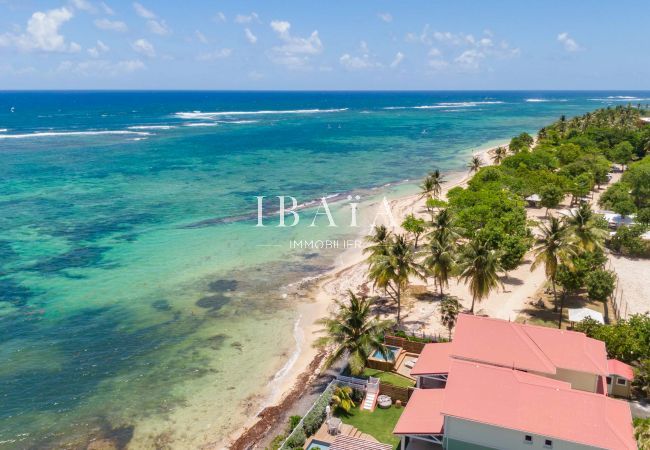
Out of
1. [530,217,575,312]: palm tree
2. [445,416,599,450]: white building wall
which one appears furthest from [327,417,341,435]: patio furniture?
[530,217,575,312]: palm tree

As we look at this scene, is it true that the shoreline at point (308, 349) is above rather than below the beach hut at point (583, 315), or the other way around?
below

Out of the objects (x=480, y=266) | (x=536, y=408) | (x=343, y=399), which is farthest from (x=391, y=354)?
(x=536, y=408)

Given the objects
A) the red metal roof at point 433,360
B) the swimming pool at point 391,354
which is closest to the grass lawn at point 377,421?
the red metal roof at point 433,360

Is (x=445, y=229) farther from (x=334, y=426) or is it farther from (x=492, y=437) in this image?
(x=492, y=437)

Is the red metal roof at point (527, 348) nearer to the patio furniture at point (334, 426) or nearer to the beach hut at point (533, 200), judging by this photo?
the patio furniture at point (334, 426)

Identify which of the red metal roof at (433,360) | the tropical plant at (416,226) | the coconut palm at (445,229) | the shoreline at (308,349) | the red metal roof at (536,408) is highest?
the coconut palm at (445,229)

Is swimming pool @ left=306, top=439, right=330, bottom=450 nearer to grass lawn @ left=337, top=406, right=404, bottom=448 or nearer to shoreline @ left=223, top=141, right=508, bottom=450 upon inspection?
grass lawn @ left=337, top=406, right=404, bottom=448

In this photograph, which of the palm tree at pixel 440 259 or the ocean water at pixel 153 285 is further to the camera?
the palm tree at pixel 440 259
